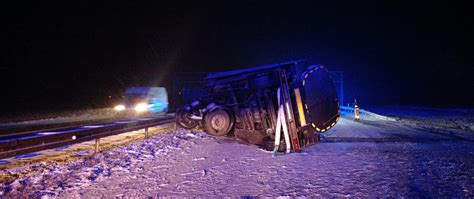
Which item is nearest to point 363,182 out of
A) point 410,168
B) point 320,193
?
point 320,193

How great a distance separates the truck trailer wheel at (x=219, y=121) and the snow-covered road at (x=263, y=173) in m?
0.86

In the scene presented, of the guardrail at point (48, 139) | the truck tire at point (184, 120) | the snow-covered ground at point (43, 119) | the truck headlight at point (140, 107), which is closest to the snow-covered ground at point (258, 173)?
the guardrail at point (48, 139)

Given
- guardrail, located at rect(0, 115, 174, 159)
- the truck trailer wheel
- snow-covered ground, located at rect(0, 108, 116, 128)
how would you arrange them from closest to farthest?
guardrail, located at rect(0, 115, 174, 159)
the truck trailer wheel
snow-covered ground, located at rect(0, 108, 116, 128)

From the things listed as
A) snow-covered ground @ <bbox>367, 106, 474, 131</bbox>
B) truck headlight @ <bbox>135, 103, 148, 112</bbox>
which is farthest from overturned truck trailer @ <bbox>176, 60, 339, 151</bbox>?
truck headlight @ <bbox>135, 103, 148, 112</bbox>

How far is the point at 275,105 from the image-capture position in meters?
6.36

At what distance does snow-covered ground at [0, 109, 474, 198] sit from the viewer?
346 cm

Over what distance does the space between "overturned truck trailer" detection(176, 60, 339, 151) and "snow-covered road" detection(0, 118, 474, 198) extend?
0.46 m

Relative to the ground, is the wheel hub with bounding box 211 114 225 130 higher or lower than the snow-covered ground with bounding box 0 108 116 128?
higher

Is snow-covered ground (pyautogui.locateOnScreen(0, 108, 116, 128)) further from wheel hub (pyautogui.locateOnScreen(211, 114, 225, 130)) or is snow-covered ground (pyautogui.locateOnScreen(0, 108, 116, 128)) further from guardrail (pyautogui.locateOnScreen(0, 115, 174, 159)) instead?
wheel hub (pyautogui.locateOnScreen(211, 114, 225, 130))

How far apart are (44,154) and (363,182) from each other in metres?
6.75

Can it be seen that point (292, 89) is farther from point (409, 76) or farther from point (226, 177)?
point (409, 76)

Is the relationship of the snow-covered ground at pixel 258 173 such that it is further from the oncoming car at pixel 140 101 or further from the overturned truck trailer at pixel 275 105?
the oncoming car at pixel 140 101

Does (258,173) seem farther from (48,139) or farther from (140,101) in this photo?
(140,101)

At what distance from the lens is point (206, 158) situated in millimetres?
5371
